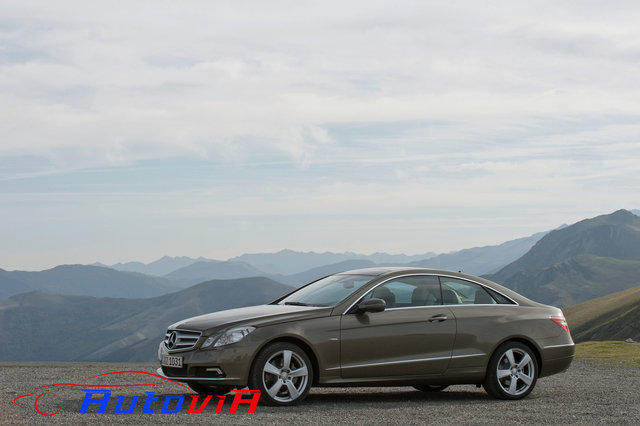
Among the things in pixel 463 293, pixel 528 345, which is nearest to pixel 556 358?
pixel 528 345

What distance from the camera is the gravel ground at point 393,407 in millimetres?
9977

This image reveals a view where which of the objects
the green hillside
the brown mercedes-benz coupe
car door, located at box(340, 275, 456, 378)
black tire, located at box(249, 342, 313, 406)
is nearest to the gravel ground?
black tire, located at box(249, 342, 313, 406)

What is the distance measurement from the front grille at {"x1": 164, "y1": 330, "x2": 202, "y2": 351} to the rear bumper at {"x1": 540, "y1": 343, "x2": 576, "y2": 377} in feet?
17.8

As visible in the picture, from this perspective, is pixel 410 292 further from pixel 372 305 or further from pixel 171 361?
pixel 171 361

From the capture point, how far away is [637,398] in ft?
42.5

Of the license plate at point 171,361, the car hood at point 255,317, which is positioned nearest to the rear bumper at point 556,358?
the car hood at point 255,317

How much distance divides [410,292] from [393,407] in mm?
1711

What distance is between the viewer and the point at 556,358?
12.7 m

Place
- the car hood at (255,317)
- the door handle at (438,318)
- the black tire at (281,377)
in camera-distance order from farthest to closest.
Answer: the door handle at (438,318) < the car hood at (255,317) < the black tire at (281,377)

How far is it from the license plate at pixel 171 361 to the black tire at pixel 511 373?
4.60m

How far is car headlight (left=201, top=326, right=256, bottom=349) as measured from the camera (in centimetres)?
1068

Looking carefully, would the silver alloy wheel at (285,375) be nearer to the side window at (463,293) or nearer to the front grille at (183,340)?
the front grille at (183,340)

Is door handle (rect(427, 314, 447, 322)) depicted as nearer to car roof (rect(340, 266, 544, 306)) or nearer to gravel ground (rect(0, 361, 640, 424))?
car roof (rect(340, 266, 544, 306))

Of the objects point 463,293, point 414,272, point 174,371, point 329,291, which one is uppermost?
point 414,272
